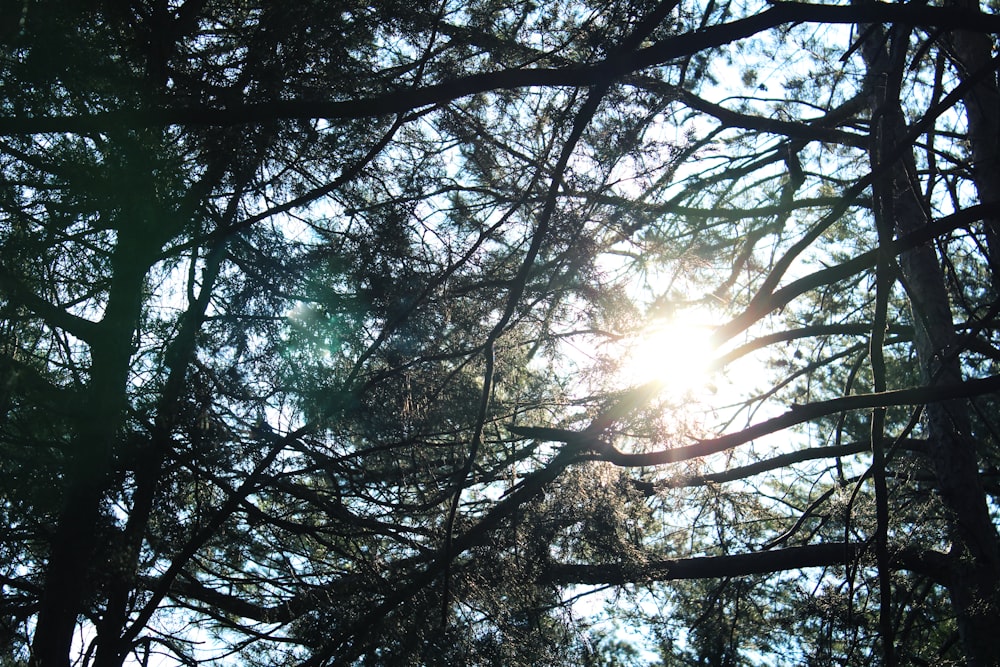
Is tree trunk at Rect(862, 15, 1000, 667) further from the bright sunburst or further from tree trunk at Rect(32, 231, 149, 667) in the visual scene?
tree trunk at Rect(32, 231, 149, 667)

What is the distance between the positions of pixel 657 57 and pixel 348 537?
10.0 ft

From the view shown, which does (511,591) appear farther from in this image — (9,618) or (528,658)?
(9,618)

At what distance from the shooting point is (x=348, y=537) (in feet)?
14.5

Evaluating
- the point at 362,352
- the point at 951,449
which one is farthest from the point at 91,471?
the point at 951,449

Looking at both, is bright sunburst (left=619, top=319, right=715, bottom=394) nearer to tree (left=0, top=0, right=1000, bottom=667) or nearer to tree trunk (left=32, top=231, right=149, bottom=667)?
tree (left=0, top=0, right=1000, bottom=667)

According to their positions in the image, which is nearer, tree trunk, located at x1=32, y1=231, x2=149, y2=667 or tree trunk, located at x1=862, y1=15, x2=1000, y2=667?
tree trunk, located at x1=32, y1=231, x2=149, y2=667

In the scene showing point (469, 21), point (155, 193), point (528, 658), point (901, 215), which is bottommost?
point (528, 658)

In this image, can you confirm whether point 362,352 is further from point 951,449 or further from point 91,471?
point 951,449

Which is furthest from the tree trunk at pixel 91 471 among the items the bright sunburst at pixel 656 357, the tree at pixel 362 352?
the bright sunburst at pixel 656 357

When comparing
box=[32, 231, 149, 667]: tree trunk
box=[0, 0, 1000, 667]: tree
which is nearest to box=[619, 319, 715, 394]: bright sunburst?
box=[0, 0, 1000, 667]: tree

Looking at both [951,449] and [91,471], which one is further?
[951,449]

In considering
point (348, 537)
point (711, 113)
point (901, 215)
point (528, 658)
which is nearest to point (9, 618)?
point (348, 537)

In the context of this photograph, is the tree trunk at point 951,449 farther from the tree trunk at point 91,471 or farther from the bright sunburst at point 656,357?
the tree trunk at point 91,471

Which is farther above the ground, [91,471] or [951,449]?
[951,449]
